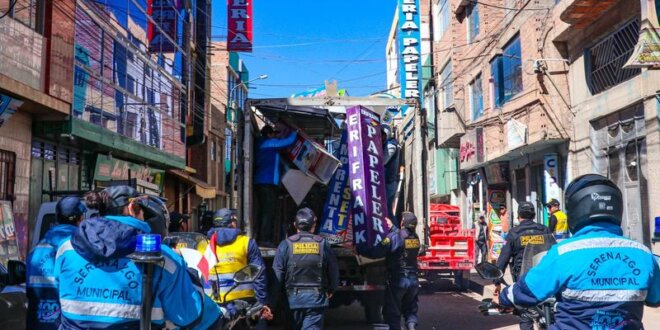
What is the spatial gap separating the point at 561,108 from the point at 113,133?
11.2m

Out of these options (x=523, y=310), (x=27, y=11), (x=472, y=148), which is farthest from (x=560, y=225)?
(x=472, y=148)

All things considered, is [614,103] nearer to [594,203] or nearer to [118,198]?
[594,203]

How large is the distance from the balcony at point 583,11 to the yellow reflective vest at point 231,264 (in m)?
9.78

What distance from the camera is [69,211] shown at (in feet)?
14.0

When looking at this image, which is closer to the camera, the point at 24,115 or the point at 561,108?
the point at 24,115

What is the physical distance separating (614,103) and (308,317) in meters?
9.59

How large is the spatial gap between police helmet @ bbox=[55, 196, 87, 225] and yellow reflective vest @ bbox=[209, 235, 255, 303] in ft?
5.31

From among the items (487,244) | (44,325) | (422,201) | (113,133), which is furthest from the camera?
(487,244)

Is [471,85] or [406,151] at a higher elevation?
[471,85]

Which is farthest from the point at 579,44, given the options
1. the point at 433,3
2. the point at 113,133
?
the point at 433,3

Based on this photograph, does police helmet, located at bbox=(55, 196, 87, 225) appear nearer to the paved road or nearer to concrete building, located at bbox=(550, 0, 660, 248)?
the paved road

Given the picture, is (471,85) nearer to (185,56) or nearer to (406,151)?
(185,56)

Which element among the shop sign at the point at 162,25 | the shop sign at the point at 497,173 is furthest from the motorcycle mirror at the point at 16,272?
the shop sign at the point at 497,173

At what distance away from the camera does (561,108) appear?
15.5 meters
